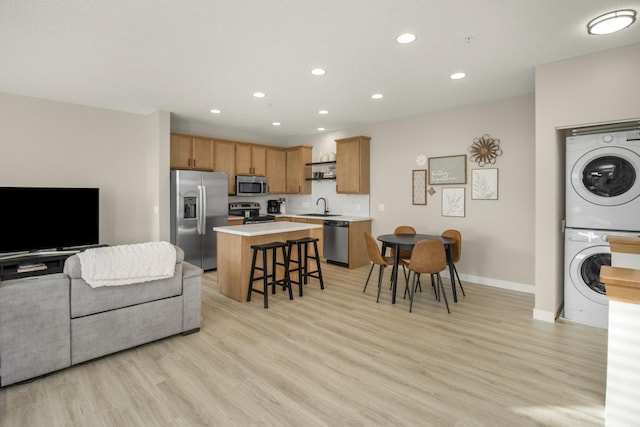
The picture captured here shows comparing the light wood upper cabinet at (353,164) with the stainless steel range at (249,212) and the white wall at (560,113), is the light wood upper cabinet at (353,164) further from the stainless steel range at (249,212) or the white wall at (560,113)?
the white wall at (560,113)

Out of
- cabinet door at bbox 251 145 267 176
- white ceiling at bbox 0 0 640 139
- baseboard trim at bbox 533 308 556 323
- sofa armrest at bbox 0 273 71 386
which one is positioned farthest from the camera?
cabinet door at bbox 251 145 267 176

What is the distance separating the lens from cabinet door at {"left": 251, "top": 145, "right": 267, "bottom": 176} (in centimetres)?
712

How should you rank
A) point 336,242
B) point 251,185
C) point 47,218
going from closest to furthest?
point 47,218
point 336,242
point 251,185

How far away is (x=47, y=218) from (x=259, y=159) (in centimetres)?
378

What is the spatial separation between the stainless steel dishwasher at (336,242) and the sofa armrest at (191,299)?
329 centimetres

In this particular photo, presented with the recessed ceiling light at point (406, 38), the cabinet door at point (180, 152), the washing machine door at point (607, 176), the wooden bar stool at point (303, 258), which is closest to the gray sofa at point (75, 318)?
the wooden bar stool at point (303, 258)

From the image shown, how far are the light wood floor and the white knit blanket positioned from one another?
2.18 ft

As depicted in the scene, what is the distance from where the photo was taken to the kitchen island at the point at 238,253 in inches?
170

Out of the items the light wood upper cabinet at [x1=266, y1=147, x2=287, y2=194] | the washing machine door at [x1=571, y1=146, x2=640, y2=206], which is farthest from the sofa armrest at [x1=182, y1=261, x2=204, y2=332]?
the light wood upper cabinet at [x1=266, y1=147, x2=287, y2=194]

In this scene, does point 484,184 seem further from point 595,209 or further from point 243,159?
point 243,159

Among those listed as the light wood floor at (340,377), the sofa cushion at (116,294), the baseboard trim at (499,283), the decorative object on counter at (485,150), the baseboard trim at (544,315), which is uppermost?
the decorative object on counter at (485,150)

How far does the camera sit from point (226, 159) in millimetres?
6637

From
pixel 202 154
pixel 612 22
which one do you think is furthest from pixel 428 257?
pixel 202 154

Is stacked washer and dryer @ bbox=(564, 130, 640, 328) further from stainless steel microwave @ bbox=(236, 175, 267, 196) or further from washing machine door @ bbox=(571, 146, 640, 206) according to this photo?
stainless steel microwave @ bbox=(236, 175, 267, 196)
